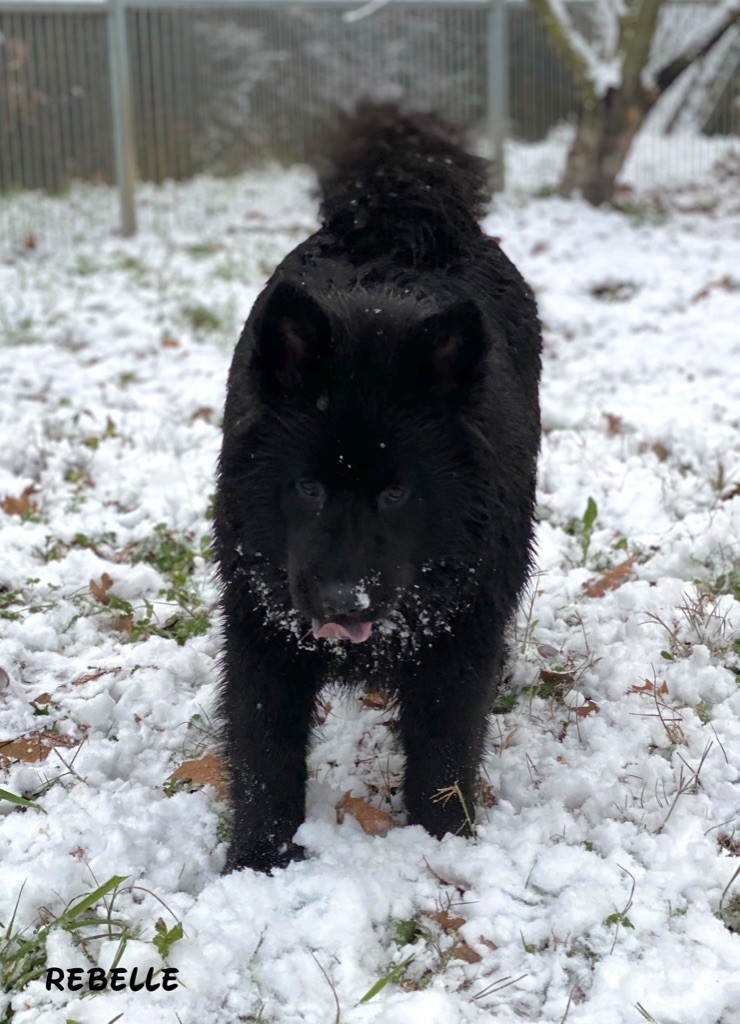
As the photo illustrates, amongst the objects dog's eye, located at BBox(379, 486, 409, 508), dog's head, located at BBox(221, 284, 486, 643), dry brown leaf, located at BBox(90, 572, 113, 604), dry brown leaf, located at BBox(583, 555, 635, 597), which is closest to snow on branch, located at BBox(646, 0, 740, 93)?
dry brown leaf, located at BBox(583, 555, 635, 597)

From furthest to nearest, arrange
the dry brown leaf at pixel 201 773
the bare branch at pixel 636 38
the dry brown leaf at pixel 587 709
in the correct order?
the bare branch at pixel 636 38 < the dry brown leaf at pixel 587 709 < the dry brown leaf at pixel 201 773

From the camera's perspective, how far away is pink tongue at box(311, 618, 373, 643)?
85.0 inches

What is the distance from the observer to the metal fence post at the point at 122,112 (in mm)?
9680

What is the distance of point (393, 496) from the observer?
7.25ft

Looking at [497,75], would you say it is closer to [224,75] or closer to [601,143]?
[601,143]

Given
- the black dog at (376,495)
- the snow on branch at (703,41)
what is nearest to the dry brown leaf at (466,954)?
the black dog at (376,495)

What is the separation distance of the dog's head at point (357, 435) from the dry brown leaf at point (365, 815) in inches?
23.1

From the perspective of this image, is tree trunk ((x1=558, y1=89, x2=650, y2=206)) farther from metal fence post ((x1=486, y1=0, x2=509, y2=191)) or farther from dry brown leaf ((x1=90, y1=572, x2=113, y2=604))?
dry brown leaf ((x1=90, y1=572, x2=113, y2=604))

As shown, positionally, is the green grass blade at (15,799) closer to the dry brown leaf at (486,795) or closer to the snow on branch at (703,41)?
the dry brown leaf at (486,795)

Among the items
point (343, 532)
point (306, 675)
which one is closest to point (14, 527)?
point (306, 675)

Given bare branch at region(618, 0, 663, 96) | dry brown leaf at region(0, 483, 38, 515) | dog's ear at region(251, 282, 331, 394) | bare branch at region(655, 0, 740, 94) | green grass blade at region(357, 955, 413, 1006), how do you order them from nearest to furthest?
green grass blade at region(357, 955, 413, 1006) < dog's ear at region(251, 282, 331, 394) < dry brown leaf at region(0, 483, 38, 515) < bare branch at region(618, 0, 663, 96) < bare branch at region(655, 0, 740, 94)

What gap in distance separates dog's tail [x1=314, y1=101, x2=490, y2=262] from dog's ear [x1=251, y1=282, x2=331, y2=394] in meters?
0.52

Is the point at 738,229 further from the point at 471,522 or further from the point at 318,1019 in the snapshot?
the point at 318,1019

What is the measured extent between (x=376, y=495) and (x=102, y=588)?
1.68 meters
